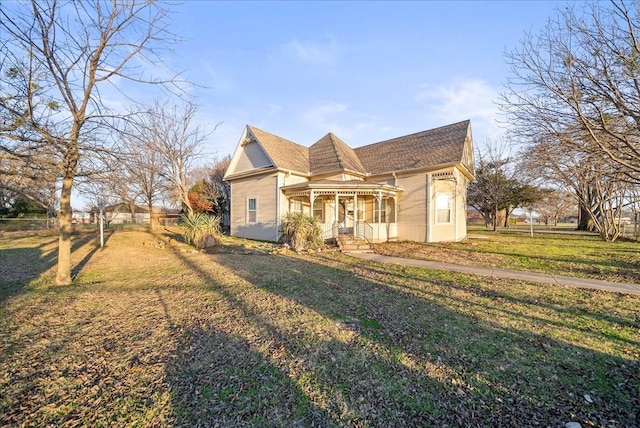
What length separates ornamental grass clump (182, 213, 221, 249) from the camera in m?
12.6

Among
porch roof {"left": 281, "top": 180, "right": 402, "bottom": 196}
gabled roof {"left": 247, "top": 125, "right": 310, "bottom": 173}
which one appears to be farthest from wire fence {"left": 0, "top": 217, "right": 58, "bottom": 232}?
porch roof {"left": 281, "top": 180, "right": 402, "bottom": 196}

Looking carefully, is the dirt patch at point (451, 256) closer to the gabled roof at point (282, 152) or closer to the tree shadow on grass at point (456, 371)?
the tree shadow on grass at point (456, 371)

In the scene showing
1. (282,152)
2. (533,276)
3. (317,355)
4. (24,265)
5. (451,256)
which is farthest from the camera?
(282,152)

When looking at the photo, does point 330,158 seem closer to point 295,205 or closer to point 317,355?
point 295,205

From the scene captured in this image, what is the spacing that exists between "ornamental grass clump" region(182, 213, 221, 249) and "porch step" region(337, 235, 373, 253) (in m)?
5.95

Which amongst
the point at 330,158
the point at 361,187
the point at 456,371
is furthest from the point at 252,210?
the point at 456,371

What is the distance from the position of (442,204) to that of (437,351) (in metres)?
13.1

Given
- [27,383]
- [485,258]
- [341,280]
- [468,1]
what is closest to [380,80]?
[468,1]

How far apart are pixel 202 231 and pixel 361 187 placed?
7.78 m

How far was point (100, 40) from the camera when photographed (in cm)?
559

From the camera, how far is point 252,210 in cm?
1684

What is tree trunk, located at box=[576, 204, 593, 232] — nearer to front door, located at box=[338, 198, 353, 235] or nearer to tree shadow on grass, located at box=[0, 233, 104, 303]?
front door, located at box=[338, 198, 353, 235]

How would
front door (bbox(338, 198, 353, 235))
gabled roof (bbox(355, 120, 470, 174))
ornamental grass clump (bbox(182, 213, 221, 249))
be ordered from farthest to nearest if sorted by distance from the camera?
front door (bbox(338, 198, 353, 235)) < gabled roof (bbox(355, 120, 470, 174)) < ornamental grass clump (bbox(182, 213, 221, 249))

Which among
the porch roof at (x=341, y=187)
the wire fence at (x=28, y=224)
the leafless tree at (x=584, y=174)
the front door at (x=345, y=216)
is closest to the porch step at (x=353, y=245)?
the front door at (x=345, y=216)
